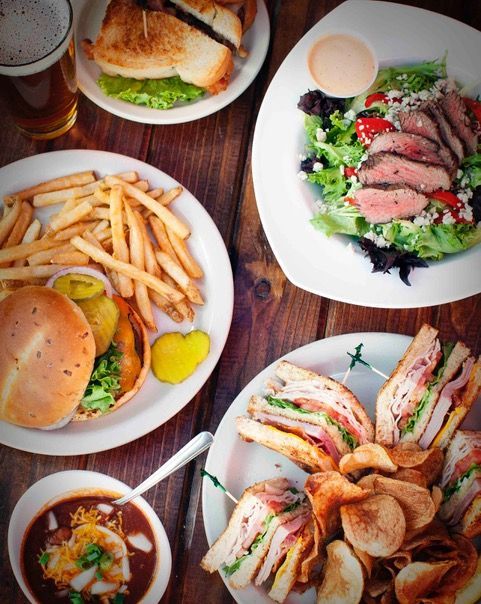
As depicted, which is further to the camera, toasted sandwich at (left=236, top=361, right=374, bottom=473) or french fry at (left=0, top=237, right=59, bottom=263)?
french fry at (left=0, top=237, right=59, bottom=263)

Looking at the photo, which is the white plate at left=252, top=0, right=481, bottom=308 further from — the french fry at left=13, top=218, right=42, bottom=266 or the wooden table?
the french fry at left=13, top=218, right=42, bottom=266

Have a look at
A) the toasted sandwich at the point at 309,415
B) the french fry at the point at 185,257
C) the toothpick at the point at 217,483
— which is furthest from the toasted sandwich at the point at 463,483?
the french fry at the point at 185,257

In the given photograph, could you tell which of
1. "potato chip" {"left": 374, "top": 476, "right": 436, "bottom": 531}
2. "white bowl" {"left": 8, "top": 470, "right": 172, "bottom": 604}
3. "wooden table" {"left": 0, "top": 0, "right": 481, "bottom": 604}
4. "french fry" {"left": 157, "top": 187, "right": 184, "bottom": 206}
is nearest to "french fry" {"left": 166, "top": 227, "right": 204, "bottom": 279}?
"french fry" {"left": 157, "top": 187, "right": 184, "bottom": 206}

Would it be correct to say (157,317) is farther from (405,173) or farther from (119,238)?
(405,173)

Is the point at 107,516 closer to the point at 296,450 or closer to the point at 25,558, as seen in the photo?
the point at 25,558

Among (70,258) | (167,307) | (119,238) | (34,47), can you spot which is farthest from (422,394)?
(34,47)

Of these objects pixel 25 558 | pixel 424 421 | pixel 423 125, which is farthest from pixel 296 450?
pixel 423 125
